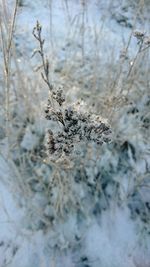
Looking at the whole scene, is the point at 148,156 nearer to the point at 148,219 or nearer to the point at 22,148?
the point at 148,219

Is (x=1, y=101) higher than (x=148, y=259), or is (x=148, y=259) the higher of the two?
(x=1, y=101)

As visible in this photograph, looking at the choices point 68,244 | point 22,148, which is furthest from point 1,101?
point 68,244

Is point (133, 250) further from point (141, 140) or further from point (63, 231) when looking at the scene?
point (141, 140)

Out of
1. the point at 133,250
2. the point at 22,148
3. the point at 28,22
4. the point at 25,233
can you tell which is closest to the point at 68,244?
the point at 25,233

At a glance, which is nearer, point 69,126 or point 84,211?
point 69,126

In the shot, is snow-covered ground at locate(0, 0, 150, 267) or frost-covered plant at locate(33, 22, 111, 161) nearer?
frost-covered plant at locate(33, 22, 111, 161)

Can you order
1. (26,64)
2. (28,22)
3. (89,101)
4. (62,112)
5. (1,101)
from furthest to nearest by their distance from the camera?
(28,22), (26,64), (89,101), (1,101), (62,112)

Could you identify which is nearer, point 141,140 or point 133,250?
point 133,250

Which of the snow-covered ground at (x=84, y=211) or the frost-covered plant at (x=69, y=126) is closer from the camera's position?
the frost-covered plant at (x=69, y=126)

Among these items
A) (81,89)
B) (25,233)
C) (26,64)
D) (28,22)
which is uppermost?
(28,22)

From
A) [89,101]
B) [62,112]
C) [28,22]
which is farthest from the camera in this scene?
[28,22]
